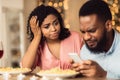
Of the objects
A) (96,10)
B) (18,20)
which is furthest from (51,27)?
(18,20)

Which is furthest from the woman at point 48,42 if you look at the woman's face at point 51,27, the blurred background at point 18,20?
the blurred background at point 18,20

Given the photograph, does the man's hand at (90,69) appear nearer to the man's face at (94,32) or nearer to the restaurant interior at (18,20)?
the man's face at (94,32)

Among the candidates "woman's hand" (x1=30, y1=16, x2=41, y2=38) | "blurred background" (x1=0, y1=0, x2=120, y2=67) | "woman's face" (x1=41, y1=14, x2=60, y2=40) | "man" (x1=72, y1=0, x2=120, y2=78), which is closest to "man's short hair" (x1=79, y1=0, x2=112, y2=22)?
"man" (x1=72, y1=0, x2=120, y2=78)

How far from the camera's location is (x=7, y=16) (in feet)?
14.8

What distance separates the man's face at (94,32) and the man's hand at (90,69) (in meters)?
0.18

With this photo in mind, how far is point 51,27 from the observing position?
A: 1.95 m

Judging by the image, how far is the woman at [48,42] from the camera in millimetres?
1982

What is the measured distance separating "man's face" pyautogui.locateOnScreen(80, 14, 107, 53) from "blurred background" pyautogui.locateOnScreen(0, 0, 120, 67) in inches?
90.1

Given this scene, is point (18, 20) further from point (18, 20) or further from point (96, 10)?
point (96, 10)

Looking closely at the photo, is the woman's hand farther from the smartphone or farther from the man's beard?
the smartphone

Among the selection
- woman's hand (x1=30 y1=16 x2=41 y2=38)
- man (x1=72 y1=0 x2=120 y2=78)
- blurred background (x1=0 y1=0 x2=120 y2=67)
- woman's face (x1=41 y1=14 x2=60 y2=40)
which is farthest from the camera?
blurred background (x1=0 y1=0 x2=120 y2=67)

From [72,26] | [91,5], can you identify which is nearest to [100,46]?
[91,5]

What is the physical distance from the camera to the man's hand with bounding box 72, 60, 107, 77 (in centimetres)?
149

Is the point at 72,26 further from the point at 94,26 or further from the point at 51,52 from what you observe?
the point at 94,26
